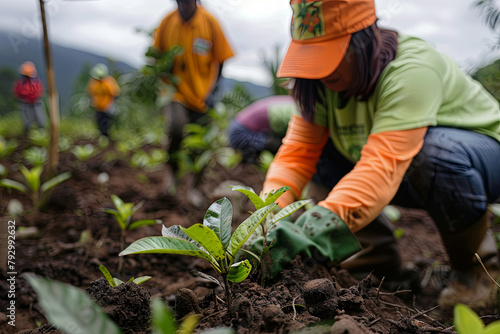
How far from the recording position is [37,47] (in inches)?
65.4

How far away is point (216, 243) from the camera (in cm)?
69

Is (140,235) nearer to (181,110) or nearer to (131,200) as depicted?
(131,200)

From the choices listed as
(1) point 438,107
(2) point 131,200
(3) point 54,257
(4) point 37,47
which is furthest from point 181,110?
(1) point 438,107

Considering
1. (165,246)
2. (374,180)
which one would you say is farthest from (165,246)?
(374,180)

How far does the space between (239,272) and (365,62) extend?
0.71 meters

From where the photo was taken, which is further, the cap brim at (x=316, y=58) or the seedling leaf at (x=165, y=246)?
the cap brim at (x=316, y=58)

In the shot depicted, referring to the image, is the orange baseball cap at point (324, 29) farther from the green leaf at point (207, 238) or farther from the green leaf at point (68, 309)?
the green leaf at point (68, 309)

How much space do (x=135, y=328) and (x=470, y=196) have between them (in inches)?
38.6

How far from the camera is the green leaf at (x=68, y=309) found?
42 centimetres

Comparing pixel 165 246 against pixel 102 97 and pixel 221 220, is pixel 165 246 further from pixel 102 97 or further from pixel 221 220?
pixel 102 97

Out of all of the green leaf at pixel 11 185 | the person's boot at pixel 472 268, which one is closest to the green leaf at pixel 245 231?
the person's boot at pixel 472 268

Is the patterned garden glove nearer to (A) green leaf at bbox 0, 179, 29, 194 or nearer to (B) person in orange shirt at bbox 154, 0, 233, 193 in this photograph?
(A) green leaf at bbox 0, 179, 29, 194

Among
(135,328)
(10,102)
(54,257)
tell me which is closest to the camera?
(135,328)

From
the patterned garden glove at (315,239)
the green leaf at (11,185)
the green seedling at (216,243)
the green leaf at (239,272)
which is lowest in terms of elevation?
the green leaf at (11,185)
